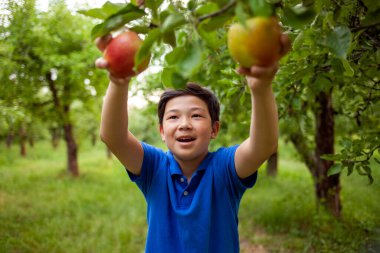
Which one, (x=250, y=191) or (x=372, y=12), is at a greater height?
(x=372, y=12)

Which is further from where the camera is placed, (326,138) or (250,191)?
(250,191)

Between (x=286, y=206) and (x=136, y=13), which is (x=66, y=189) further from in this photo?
(x=136, y=13)

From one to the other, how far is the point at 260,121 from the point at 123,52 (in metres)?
0.42

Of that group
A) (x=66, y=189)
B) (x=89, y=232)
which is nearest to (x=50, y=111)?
(x=66, y=189)

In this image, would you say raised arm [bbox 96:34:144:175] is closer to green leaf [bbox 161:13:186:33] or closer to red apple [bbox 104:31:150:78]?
red apple [bbox 104:31:150:78]

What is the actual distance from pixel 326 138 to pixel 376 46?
2.59 metres

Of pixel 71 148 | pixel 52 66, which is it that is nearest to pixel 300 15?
pixel 52 66

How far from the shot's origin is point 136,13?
0.68m

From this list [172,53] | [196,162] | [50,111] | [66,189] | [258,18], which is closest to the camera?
[258,18]

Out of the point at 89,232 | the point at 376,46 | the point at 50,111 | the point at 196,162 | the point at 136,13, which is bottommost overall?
the point at 89,232

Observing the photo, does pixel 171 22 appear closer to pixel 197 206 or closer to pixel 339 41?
pixel 339 41

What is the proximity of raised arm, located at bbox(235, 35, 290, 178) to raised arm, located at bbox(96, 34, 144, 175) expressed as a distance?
32 cm

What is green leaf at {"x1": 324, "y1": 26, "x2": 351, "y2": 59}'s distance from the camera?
728 mm

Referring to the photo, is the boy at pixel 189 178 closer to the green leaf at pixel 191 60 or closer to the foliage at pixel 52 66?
the green leaf at pixel 191 60
